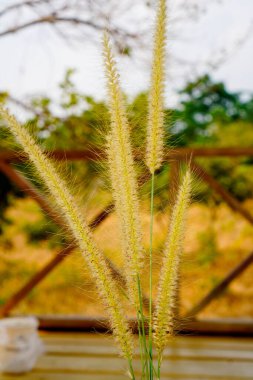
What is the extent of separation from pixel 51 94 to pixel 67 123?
0.83ft

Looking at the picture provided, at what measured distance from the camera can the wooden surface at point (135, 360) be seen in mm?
2043

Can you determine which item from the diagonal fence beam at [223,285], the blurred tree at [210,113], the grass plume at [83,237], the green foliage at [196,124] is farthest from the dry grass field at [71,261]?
the grass plume at [83,237]

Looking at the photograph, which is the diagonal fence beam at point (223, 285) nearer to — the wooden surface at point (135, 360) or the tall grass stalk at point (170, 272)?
the wooden surface at point (135, 360)

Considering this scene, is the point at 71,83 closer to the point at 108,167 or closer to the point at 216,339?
the point at 216,339

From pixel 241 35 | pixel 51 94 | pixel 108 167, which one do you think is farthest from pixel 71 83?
pixel 108 167

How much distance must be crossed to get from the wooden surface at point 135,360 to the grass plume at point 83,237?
1366 mm

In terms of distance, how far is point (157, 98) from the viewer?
0.67 meters

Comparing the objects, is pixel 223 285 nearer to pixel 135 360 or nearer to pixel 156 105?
Answer: pixel 135 360

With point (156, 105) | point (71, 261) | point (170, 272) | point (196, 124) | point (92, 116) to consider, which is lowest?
point (71, 261)

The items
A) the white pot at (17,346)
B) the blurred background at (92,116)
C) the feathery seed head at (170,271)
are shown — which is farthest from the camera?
the blurred background at (92,116)

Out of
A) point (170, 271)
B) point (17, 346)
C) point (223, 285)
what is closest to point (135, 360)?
point (17, 346)

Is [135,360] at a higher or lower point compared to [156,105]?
lower

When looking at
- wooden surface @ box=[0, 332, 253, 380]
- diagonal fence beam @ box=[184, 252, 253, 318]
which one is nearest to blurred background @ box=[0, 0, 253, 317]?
diagonal fence beam @ box=[184, 252, 253, 318]

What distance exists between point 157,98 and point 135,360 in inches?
62.0
